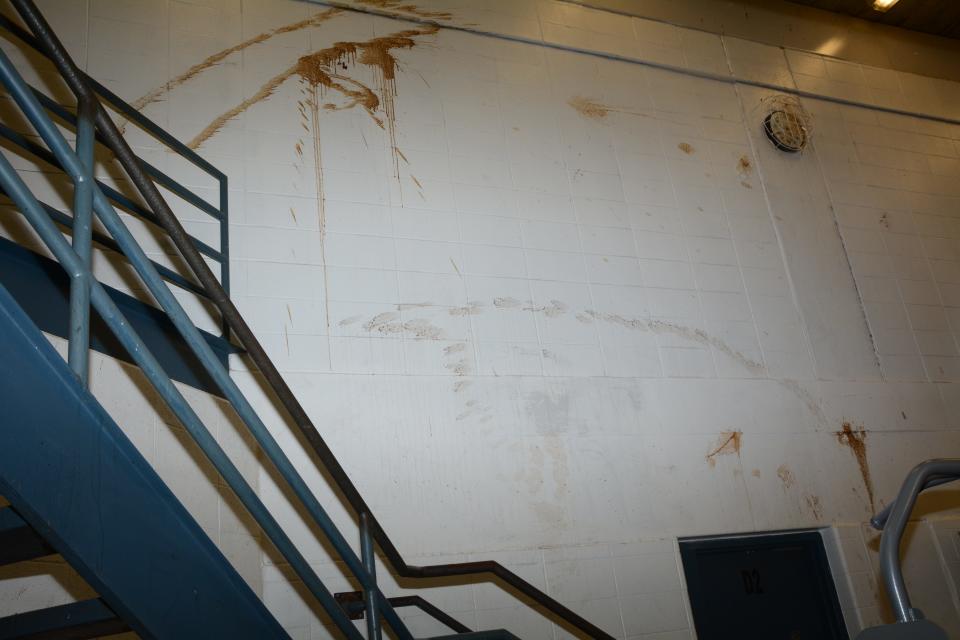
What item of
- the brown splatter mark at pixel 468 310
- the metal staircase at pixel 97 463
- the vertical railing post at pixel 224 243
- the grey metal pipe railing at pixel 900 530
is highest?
the vertical railing post at pixel 224 243

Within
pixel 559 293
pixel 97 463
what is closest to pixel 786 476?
pixel 559 293

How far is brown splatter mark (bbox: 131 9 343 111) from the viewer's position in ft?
13.7

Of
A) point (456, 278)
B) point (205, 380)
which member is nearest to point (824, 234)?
point (456, 278)

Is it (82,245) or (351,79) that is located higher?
(351,79)

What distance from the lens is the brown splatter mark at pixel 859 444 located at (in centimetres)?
490

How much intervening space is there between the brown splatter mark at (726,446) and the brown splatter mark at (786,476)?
305 millimetres

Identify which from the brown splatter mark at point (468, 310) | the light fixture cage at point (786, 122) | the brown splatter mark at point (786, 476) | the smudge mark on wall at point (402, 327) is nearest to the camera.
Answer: the smudge mark on wall at point (402, 327)

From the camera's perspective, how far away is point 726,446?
4.64 metres

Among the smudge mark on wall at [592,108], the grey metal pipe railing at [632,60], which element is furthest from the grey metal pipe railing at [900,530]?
the grey metal pipe railing at [632,60]

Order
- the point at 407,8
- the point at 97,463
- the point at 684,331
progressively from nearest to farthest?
the point at 97,463 → the point at 684,331 → the point at 407,8

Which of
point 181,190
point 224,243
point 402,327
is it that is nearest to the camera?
point 181,190

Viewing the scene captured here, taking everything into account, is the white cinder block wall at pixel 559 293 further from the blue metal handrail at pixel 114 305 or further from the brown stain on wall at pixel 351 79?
the blue metal handrail at pixel 114 305

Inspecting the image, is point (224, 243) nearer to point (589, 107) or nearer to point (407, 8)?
point (407, 8)

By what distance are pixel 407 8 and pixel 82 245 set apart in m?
3.69
